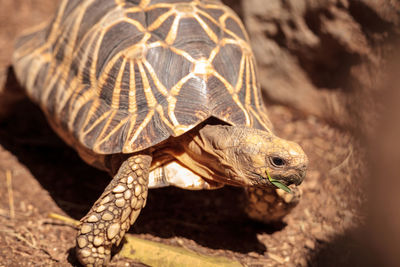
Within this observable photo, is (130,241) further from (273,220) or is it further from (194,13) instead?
(194,13)

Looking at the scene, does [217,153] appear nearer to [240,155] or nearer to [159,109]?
[240,155]

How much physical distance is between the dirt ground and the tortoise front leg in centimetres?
22

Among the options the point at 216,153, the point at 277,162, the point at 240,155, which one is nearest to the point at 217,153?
the point at 216,153

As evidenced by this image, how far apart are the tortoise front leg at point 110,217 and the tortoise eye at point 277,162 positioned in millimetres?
815

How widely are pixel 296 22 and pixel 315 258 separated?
79.1 inches

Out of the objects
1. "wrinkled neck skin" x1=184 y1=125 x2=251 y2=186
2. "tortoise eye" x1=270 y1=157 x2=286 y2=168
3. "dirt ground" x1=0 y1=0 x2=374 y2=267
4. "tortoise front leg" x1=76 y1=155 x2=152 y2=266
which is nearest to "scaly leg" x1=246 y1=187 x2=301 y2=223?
"dirt ground" x1=0 y1=0 x2=374 y2=267

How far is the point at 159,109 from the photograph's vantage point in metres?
2.71

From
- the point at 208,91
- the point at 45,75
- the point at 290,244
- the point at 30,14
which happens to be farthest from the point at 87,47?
the point at 30,14

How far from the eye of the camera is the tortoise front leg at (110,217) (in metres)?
2.59

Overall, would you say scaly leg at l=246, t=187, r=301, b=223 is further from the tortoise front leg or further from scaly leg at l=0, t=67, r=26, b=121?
scaly leg at l=0, t=67, r=26, b=121

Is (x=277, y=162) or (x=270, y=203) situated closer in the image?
(x=277, y=162)

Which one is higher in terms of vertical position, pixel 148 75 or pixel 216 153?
pixel 148 75

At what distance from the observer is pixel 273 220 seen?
3232mm

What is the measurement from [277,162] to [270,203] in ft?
2.58
